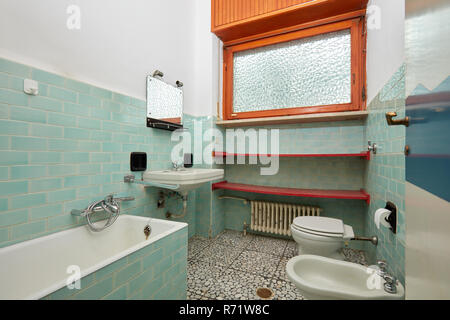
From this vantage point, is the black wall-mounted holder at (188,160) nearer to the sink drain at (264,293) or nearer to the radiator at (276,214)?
the radiator at (276,214)

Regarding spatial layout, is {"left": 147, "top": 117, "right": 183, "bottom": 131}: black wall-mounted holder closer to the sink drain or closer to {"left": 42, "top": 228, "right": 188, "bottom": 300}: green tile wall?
{"left": 42, "top": 228, "right": 188, "bottom": 300}: green tile wall

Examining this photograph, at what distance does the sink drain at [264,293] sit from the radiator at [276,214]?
85 centimetres

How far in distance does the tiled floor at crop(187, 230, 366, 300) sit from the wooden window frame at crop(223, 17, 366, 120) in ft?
4.81

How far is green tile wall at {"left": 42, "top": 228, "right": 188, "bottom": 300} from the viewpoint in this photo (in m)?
0.73

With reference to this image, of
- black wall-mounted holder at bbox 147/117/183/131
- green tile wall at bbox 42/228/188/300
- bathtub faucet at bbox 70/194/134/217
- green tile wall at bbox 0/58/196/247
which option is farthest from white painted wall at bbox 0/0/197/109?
green tile wall at bbox 42/228/188/300

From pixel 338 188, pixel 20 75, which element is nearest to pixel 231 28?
pixel 20 75

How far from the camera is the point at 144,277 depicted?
0.96 meters

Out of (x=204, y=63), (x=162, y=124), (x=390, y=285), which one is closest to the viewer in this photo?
(x=390, y=285)

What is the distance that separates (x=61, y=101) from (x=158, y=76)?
894 mm

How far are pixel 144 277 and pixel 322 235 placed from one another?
47.1 inches

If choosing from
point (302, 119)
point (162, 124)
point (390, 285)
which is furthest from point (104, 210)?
point (302, 119)

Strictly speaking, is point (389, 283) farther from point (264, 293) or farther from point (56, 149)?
point (56, 149)

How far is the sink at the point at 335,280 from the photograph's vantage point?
86cm
